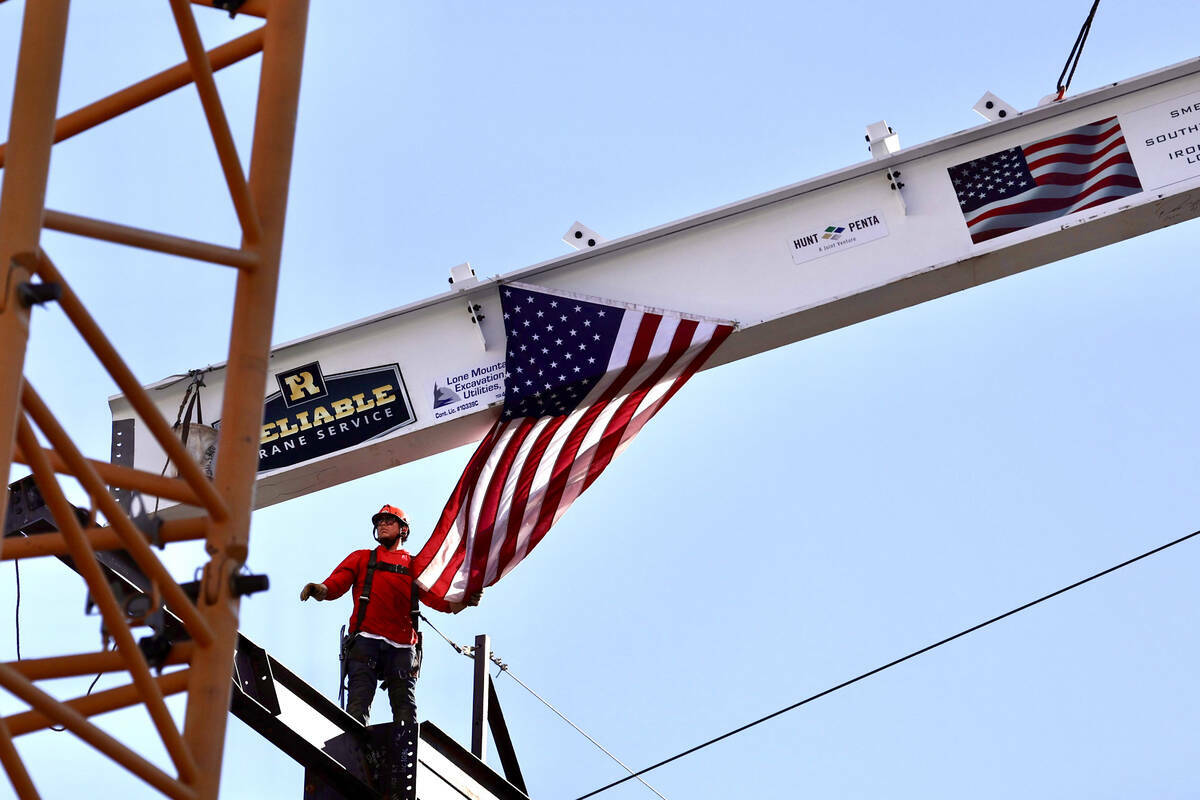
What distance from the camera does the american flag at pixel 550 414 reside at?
9828mm

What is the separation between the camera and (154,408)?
5.45m

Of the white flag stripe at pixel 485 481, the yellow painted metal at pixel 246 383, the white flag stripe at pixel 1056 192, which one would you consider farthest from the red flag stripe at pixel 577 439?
the yellow painted metal at pixel 246 383

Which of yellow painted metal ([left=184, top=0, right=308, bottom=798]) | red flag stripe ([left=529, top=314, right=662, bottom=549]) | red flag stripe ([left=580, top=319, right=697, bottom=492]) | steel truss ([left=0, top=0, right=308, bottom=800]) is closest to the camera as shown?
steel truss ([left=0, top=0, right=308, bottom=800])

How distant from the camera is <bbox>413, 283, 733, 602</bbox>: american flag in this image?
32.2 ft

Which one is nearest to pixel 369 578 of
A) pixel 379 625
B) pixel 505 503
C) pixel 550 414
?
pixel 379 625

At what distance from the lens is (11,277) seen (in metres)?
5.03

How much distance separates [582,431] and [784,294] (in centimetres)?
151

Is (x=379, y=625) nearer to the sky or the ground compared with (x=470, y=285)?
nearer to the ground

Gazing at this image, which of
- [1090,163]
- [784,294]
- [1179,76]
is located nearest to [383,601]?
[784,294]

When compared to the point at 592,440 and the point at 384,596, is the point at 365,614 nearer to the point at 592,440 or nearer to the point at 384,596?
the point at 384,596

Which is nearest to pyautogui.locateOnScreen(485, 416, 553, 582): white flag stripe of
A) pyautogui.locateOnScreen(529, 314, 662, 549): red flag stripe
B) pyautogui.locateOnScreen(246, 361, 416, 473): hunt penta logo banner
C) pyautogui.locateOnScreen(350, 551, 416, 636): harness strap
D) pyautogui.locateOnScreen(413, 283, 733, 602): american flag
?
pyautogui.locateOnScreen(413, 283, 733, 602): american flag

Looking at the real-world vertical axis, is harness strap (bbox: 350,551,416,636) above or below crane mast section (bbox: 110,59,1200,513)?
below

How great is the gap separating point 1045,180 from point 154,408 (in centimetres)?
645

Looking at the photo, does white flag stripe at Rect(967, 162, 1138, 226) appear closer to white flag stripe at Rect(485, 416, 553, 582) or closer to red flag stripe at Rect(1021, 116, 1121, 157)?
red flag stripe at Rect(1021, 116, 1121, 157)
